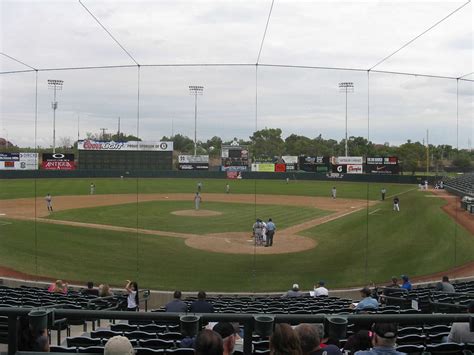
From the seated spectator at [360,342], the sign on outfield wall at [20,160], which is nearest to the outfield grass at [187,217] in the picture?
the sign on outfield wall at [20,160]

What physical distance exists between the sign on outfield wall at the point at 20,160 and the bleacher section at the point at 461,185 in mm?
23351

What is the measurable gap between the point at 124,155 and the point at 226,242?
663 centimetres

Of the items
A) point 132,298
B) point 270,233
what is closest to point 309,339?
point 132,298

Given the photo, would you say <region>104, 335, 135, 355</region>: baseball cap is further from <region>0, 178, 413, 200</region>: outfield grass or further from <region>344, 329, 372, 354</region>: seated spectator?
<region>0, 178, 413, 200</region>: outfield grass

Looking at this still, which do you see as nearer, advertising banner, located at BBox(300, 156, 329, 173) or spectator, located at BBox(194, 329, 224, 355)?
spectator, located at BBox(194, 329, 224, 355)

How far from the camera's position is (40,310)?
3381 mm

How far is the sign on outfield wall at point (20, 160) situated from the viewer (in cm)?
1850

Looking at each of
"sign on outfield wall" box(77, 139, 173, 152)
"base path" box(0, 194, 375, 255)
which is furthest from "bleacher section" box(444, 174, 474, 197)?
"sign on outfield wall" box(77, 139, 173, 152)

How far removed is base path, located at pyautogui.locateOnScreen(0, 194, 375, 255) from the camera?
816 inches

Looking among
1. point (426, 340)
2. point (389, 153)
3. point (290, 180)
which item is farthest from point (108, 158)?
point (290, 180)

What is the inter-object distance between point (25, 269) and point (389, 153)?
58.7 ft

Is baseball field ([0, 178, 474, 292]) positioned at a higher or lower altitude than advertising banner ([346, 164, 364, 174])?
lower

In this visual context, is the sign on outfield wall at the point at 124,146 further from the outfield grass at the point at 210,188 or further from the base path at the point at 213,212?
the outfield grass at the point at 210,188

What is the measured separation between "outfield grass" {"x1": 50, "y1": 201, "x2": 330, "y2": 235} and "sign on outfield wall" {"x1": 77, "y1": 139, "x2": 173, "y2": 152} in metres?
4.64
